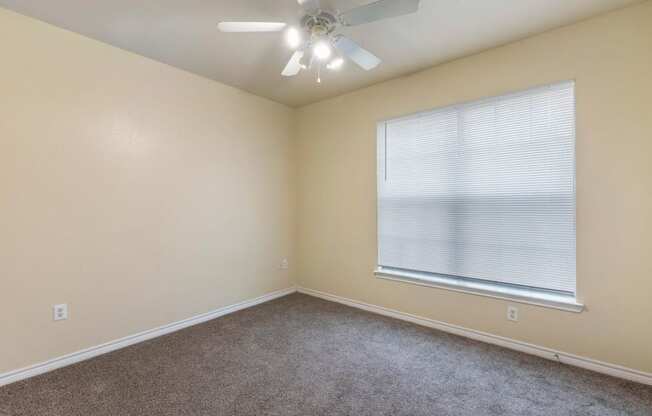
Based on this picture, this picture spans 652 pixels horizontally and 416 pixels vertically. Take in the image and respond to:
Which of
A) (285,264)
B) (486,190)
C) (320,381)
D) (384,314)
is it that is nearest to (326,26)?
(486,190)

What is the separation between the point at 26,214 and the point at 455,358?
3.22 m

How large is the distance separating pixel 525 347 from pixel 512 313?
0.26 metres

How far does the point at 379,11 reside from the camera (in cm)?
163

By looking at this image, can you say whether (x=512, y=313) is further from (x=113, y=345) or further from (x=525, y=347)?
(x=113, y=345)

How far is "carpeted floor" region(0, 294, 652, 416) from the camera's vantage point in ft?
5.72

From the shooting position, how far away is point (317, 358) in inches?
90.7

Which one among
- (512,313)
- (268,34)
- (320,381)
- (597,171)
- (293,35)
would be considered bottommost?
(320,381)

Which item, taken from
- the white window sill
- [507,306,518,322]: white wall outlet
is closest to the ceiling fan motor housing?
the white window sill

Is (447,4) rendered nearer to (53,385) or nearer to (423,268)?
(423,268)

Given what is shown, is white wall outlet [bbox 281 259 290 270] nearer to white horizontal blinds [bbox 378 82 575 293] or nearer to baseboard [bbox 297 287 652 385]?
baseboard [bbox 297 287 652 385]

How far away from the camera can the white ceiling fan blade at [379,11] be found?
154 centimetres

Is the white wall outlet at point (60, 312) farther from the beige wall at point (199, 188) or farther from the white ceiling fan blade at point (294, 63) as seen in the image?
the white ceiling fan blade at point (294, 63)

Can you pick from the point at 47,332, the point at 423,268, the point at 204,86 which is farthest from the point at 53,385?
the point at 423,268

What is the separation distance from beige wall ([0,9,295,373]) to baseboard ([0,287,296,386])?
2.0 inches
